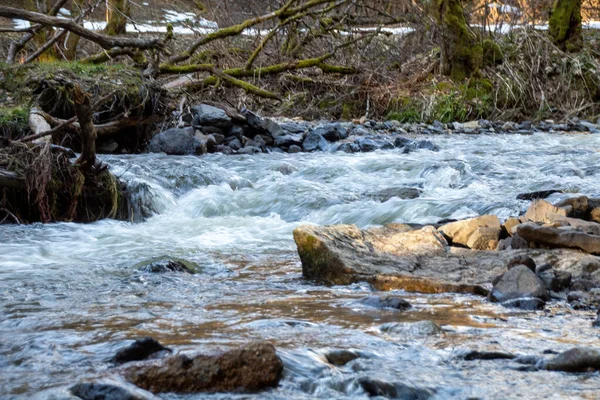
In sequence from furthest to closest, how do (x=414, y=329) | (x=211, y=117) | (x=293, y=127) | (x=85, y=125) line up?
(x=293, y=127), (x=211, y=117), (x=85, y=125), (x=414, y=329)

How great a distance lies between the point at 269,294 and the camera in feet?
12.6

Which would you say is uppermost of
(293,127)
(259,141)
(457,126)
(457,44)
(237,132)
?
(457,44)

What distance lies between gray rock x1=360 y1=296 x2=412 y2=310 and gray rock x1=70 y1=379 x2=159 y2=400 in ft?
4.96

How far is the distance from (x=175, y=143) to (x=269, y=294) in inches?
241

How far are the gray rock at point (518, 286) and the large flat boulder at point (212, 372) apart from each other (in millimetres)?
1597

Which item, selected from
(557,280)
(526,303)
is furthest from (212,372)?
(557,280)

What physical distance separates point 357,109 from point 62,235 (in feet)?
26.9

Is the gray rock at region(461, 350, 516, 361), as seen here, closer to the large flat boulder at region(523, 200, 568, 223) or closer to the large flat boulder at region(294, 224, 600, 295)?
the large flat boulder at region(294, 224, 600, 295)

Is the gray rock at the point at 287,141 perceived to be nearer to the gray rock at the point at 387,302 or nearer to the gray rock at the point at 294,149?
the gray rock at the point at 294,149

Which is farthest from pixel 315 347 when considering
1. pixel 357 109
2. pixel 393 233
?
pixel 357 109

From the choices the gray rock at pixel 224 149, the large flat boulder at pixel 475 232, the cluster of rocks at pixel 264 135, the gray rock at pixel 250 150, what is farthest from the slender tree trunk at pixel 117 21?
the large flat boulder at pixel 475 232

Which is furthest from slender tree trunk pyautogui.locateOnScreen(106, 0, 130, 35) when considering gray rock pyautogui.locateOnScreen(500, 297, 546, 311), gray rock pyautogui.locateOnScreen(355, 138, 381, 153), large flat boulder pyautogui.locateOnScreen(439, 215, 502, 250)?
gray rock pyautogui.locateOnScreen(500, 297, 546, 311)

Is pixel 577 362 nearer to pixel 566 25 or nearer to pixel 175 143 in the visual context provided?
pixel 175 143

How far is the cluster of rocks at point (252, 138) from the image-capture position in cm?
978
